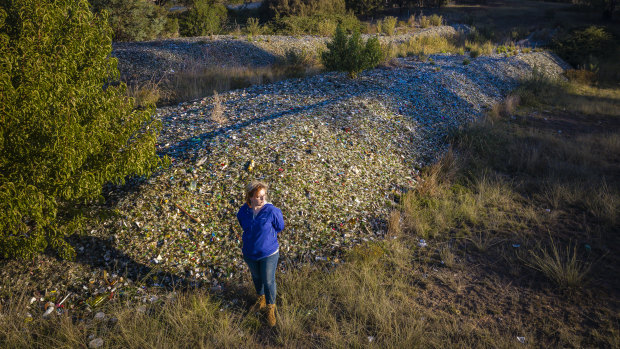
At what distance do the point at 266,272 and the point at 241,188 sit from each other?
82.8 inches

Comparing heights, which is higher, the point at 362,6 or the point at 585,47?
the point at 362,6

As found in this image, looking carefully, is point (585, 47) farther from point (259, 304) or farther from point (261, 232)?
point (259, 304)

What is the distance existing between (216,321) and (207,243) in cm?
128

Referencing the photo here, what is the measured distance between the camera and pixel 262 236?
322cm

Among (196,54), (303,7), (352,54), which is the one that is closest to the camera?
(352,54)

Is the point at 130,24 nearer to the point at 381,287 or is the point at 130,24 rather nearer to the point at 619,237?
the point at 381,287

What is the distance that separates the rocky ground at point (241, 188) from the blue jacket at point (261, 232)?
42.4 inches

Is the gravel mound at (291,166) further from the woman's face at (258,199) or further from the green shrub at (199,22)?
the green shrub at (199,22)

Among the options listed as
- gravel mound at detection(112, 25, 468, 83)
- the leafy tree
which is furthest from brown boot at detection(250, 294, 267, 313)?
the leafy tree

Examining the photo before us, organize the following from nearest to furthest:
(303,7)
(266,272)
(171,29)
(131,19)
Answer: (266,272) → (131,19) → (171,29) → (303,7)

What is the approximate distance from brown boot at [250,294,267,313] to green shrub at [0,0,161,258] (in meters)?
2.15

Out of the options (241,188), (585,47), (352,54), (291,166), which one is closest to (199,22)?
(352,54)

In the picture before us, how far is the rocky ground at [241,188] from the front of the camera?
3.93 m

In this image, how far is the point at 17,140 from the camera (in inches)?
118
